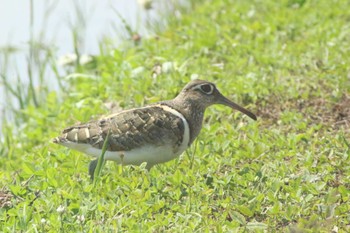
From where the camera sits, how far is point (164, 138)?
708 centimetres

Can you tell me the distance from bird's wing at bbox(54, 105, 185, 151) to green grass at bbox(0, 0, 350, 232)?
0.66 ft

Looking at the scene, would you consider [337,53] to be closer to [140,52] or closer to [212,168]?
[140,52]

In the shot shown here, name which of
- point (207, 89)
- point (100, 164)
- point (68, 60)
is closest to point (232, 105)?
point (207, 89)

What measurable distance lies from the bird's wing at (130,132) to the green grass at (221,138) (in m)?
0.20

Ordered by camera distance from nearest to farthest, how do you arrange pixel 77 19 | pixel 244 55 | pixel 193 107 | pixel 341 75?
pixel 193 107 → pixel 341 75 → pixel 244 55 → pixel 77 19

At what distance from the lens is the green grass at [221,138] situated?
6.46 meters

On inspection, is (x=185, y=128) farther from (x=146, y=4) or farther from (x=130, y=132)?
(x=146, y=4)

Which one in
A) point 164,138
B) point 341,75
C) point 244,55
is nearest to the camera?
point 164,138

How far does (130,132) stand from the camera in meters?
7.13

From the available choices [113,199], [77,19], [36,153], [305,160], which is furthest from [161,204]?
[77,19]

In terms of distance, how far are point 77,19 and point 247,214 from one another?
5170 millimetres

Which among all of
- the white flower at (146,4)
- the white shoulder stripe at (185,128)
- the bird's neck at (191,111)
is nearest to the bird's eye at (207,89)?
the bird's neck at (191,111)

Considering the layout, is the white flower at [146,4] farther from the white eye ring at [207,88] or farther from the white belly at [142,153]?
the white belly at [142,153]

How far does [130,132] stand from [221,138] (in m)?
1.07
